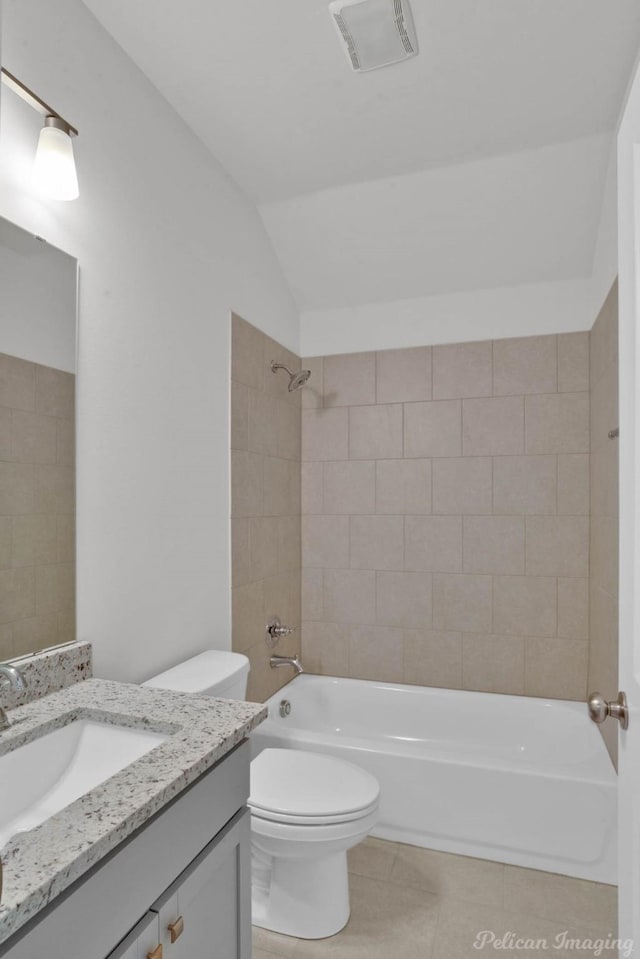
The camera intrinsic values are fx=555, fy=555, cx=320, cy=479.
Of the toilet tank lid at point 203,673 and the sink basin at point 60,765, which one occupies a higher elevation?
the sink basin at point 60,765

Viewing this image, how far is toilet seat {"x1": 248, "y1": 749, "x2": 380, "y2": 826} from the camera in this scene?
5.11ft

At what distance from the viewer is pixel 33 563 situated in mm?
1319

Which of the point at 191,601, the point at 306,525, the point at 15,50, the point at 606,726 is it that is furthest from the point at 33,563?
the point at 606,726

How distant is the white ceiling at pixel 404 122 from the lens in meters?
1.59

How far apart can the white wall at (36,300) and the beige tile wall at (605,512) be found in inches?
70.7

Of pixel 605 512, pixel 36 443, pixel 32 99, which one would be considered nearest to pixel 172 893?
pixel 36 443

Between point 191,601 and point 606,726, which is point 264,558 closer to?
point 191,601

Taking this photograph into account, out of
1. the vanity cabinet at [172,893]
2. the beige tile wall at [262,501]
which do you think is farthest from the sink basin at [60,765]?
the beige tile wall at [262,501]

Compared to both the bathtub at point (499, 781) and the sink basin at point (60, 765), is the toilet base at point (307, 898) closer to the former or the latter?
the bathtub at point (499, 781)

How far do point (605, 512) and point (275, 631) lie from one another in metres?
1.51

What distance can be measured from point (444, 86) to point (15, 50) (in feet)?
4.18

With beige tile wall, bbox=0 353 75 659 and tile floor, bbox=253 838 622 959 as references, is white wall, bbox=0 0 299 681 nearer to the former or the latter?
beige tile wall, bbox=0 353 75 659

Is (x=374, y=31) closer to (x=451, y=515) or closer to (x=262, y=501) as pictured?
(x=262, y=501)

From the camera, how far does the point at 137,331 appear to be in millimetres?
1697
